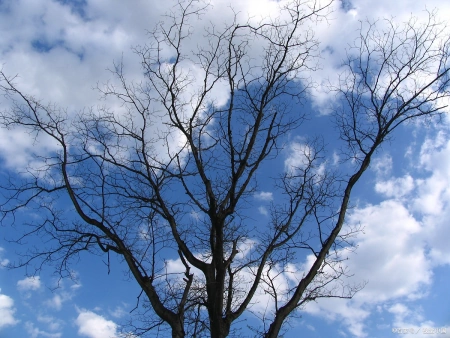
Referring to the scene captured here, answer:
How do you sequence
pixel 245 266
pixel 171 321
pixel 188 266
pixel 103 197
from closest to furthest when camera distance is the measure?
pixel 171 321, pixel 188 266, pixel 103 197, pixel 245 266

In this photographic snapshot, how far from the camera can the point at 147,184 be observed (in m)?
7.81

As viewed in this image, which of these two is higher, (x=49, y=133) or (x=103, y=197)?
(x=49, y=133)

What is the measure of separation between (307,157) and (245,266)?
2.49 metres

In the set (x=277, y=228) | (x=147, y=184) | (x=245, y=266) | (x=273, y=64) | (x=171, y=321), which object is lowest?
(x=171, y=321)

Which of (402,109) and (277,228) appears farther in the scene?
(277,228)

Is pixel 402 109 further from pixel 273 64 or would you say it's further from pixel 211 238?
pixel 211 238

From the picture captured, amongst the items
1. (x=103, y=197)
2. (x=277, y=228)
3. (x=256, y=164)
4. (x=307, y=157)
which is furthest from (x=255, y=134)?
(x=103, y=197)

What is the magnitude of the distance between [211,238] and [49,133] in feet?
11.8

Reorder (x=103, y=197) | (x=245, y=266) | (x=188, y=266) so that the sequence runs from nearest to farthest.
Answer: (x=188, y=266) → (x=103, y=197) → (x=245, y=266)

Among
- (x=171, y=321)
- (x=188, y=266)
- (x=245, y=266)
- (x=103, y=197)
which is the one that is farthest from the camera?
(x=245, y=266)

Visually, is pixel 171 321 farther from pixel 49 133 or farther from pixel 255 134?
pixel 49 133

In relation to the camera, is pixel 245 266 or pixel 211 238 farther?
pixel 245 266

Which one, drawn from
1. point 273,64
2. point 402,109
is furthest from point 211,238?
point 402,109

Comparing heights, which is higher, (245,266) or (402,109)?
(402,109)
